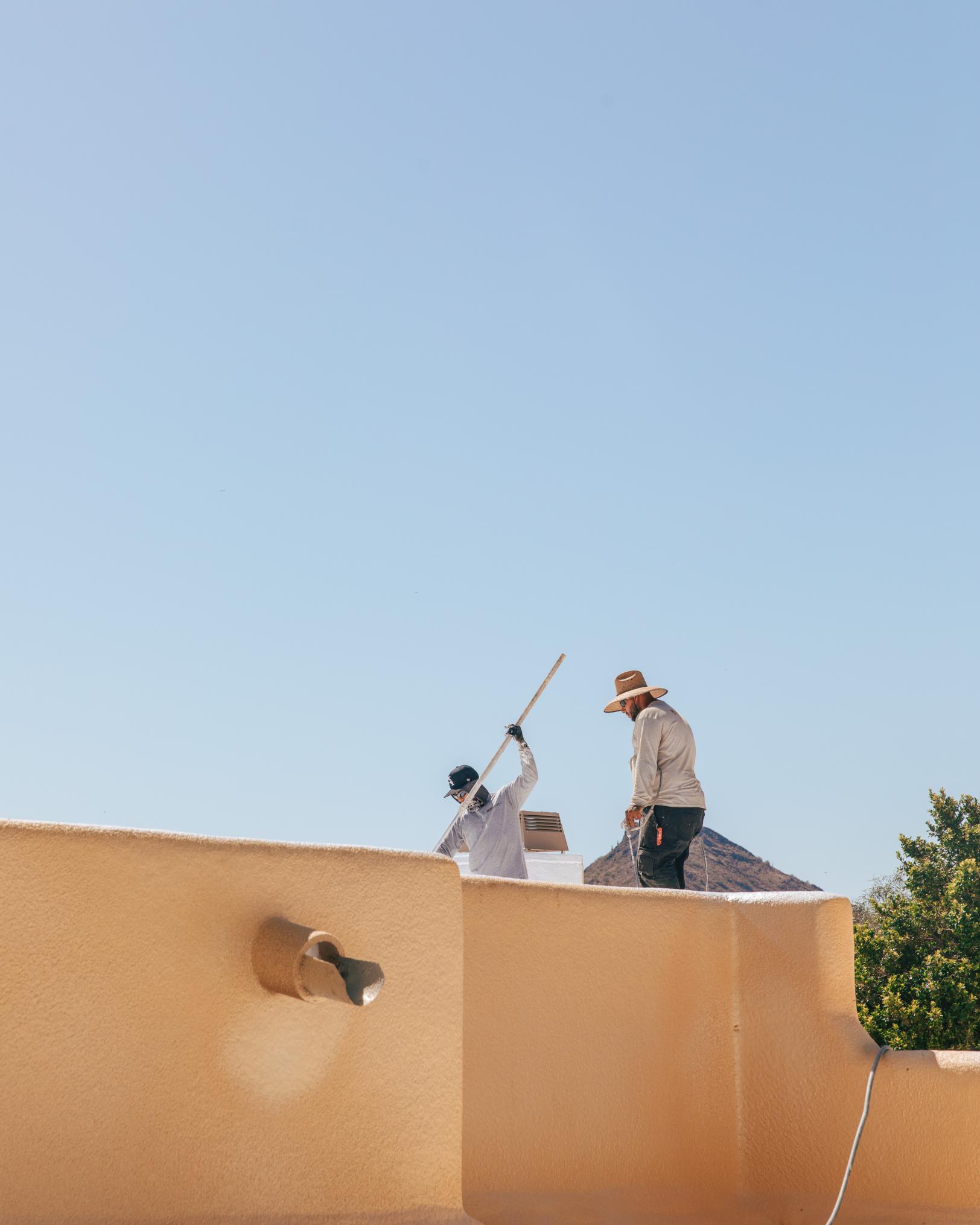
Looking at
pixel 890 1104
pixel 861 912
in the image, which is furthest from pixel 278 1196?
pixel 861 912

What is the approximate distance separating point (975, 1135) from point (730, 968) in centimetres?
90

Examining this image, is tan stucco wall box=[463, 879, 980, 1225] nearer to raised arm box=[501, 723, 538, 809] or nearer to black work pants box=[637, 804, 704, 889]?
black work pants box=[637, 804, 704, 889]

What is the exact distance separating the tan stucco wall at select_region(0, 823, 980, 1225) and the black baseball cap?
3.23m

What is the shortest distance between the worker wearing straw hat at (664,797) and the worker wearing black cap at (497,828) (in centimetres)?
88

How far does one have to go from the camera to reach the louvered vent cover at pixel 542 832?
944 centimetres

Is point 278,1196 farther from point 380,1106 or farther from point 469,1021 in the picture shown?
point 469,1021

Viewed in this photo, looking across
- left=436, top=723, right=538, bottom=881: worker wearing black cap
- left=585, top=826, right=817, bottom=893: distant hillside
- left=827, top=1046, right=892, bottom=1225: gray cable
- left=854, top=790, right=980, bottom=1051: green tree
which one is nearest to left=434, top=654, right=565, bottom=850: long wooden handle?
left=436, top=723, right=538, bottom=881: worker wearing black cap

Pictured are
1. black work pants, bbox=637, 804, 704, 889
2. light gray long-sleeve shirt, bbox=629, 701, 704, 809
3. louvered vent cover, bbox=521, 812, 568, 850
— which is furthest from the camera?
louvered vent cover, bbox=521, 812, 568, 850

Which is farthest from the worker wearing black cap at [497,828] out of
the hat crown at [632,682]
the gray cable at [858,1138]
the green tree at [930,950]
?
the green tree at [930,950]

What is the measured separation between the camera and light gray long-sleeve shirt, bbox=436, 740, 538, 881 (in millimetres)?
7062

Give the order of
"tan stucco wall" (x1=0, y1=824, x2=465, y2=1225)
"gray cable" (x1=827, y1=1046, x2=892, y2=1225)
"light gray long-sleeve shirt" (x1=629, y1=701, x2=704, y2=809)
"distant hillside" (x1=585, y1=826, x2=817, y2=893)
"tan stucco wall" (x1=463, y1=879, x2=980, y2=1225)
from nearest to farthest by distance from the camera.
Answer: "tan stucco wall" (x1=0, y1=824, x2=465, y2=1225), "tan stucco wall" (x1=463, y1=879, x2=980, y2=1225), "gray cable" (x1=827, y1=1046, x2=892, y2=1225), "light gray long-sleeve shirt" (x1=629, y1=701, x2=704, y2=809), "distant hillside" (x1=585, y1=826, x2=817, y2=893)

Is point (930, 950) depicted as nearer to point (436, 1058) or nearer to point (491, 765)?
point (491, 765)

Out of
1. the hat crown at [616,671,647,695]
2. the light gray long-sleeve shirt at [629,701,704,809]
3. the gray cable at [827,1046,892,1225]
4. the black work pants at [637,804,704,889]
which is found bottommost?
the gray cable at [827,1046,892,1225]

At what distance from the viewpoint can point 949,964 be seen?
20203 mm
